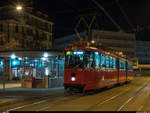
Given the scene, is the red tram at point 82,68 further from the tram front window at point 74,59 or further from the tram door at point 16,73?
the tram door at point 16,73

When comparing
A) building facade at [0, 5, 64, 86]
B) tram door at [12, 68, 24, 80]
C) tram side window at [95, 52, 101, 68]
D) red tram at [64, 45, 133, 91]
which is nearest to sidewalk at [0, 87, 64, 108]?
red tram at [64, 45, 133, 91]

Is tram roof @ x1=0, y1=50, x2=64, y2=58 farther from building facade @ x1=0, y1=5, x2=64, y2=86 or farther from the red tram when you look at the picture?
the red tram


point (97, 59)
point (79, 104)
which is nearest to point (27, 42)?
point (97, 59)

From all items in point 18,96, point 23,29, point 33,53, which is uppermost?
point 23,29

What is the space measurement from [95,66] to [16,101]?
5.84 m

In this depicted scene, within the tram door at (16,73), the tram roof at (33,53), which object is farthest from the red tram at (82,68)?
the tram door at (16,73)

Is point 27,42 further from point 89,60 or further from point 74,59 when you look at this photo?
point 89,60

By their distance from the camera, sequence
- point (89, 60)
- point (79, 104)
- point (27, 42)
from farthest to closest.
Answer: point (27, 42)
point (89, 60)
point (79, 104)

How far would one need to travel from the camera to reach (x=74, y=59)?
16.8 metres

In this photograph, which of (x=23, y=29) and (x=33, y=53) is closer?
(x=33, y=53)

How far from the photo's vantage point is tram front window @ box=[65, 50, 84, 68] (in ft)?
54.4

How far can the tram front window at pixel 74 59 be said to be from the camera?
16.6m

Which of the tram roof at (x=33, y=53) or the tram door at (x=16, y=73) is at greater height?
the tram roof at (x=33, y=53)

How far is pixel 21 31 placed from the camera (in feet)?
162
